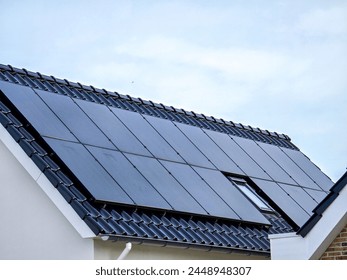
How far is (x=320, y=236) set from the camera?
14102 millimetres

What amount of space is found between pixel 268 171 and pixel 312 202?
1306mm

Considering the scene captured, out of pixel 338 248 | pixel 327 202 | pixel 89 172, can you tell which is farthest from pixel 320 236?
pixel 89 172

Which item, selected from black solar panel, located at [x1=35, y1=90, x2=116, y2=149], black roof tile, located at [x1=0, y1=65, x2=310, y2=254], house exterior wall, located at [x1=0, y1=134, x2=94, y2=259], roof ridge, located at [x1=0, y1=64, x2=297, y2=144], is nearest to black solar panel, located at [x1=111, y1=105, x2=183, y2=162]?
black roof tile, located at [x1=0, y1=65, x2=310, y2=254]

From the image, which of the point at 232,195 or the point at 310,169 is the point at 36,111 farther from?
the point at 310,169

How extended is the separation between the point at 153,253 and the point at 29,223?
2280mm

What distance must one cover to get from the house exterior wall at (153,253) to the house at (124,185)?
23mm

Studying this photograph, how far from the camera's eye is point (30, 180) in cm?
1662

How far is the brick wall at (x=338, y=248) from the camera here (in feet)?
46.5

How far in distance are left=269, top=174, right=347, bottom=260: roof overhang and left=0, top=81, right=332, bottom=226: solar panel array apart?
3.49m

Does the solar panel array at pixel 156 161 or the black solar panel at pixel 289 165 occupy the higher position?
the black solar panel at pixel 289 165

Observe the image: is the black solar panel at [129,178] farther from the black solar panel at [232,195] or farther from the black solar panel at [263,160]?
the black solar panel at [263,160]

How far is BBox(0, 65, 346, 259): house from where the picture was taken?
1598cm

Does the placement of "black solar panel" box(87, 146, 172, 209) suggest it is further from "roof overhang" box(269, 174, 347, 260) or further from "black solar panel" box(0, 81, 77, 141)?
"roof overhang" box(269, 174, 347, 260)

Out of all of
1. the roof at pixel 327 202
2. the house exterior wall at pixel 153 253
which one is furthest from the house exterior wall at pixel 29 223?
the roof at pixel 327 202
